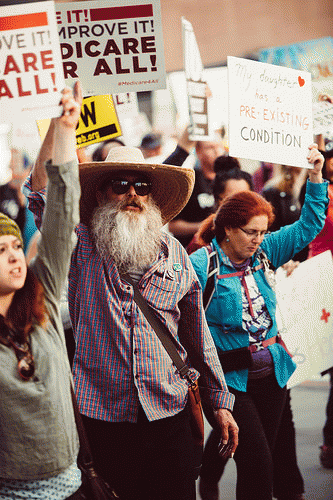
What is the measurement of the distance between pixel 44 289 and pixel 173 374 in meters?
0.87

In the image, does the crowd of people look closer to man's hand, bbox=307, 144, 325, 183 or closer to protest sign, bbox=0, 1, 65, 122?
man's hand, bbox=307, 144, 325, 183

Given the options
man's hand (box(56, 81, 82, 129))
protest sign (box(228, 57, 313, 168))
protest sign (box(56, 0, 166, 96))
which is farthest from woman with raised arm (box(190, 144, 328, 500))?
man's hand (box(56, 81, 82, 129))

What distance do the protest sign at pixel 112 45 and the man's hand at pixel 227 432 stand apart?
5.05 ft

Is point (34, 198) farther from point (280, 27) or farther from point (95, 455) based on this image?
point (280, 27)

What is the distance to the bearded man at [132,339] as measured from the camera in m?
2.94

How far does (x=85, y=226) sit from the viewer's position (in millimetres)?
3271

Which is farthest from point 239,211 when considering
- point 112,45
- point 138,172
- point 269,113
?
point 112,45

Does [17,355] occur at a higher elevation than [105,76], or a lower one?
lower

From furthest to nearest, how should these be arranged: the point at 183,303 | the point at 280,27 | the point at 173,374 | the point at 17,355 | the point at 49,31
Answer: the point at 280,27 → the point at 183,303 → the point at 173,374 → the point at 49,31 → the point at 17,355

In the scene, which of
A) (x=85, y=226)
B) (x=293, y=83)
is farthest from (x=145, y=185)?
(x=293, y=83)

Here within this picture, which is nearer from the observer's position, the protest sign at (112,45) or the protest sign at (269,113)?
the protest sign at (112,45)

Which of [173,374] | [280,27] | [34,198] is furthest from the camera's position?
Result: [280,27]

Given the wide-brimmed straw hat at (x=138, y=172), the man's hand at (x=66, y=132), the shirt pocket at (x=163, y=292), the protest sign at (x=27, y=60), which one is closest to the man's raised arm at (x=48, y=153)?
the man's hand at (x=66, y=132)

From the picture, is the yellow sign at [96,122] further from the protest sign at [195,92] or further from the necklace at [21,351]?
the necklace at [21,351]
